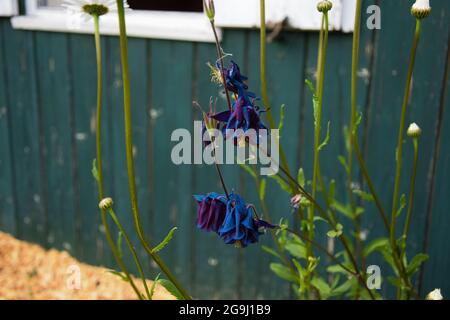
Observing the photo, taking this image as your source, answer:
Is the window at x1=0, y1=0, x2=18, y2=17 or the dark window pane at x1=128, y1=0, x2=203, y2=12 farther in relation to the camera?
the dark window pane at x1=128, y1=0, x2=203, y2=12

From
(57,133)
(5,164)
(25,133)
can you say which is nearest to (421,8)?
(57,133)

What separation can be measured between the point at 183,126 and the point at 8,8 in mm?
923

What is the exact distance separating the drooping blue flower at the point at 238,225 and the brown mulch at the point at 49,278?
1.34 metres

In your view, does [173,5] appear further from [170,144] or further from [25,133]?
[170,144]

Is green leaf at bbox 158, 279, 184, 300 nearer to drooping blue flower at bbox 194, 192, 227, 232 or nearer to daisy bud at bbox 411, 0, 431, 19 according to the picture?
drooping blue flower at bbox 194, 192, 227, 232

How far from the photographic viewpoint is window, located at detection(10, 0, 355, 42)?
1.62 meters

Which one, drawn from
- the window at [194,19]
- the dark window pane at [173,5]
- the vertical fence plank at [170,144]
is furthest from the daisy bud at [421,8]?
the dark window pane at [173,5]

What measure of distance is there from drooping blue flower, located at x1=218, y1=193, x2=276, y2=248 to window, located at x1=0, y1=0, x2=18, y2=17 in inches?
67.0

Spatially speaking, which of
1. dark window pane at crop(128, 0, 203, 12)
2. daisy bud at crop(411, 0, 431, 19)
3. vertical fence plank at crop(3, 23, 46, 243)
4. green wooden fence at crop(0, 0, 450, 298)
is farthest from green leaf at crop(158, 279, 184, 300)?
dark window pane at crop(128, 0, 203, 12)

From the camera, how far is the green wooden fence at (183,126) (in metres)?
1.60

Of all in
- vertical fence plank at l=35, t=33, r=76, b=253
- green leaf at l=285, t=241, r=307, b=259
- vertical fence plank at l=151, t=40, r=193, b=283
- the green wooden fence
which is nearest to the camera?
green leaf at l=285, t=241, r=307, b=259

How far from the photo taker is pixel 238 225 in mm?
931

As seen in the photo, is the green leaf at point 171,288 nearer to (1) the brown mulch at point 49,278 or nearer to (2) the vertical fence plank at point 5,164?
(1) the brown mulch at point 49,278

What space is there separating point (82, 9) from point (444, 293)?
4.45 feet
